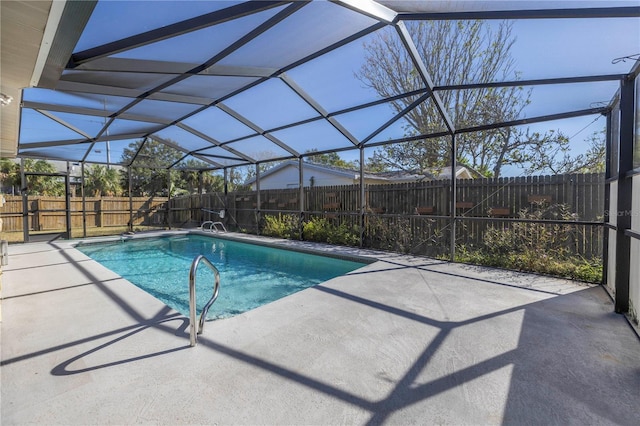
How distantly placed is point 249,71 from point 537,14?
376 cm

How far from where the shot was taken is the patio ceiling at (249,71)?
2971 millimetres

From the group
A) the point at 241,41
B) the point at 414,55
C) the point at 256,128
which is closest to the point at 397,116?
the point at 414,55

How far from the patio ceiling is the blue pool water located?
127 inches

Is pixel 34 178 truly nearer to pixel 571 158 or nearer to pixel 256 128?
pixel 256 128

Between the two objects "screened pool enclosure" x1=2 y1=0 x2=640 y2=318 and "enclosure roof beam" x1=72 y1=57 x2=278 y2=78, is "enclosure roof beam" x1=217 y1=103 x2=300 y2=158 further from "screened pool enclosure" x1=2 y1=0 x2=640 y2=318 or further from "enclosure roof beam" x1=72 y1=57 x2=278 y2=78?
"enclosure roof beam" x1=72 y1=57 x2=278 y2=78

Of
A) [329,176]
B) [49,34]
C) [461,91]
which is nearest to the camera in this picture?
[49,34]

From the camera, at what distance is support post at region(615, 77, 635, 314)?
3225 mm

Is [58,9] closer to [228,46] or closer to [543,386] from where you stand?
[228,46]

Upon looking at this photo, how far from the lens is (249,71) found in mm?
4680

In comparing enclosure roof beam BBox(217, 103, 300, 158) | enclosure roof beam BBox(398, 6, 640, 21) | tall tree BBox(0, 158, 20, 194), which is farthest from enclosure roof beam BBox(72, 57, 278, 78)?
tall tree BBox(0, 158, 20, 194)

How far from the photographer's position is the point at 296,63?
15.0ft

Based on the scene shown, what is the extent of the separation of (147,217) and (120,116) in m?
7.51

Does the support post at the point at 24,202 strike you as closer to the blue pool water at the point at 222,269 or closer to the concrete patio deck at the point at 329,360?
the blue pool water at the point at 222,269

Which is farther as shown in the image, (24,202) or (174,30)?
(24,202)
